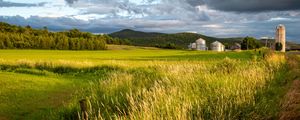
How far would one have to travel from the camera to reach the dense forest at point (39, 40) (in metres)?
122

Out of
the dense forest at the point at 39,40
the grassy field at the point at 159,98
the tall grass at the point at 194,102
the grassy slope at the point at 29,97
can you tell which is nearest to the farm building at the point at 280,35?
the dense forest at the point at 39,40

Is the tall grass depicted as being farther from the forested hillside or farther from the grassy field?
the forested hillside

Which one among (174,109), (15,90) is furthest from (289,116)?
(15,90)

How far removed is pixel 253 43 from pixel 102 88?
14979cm

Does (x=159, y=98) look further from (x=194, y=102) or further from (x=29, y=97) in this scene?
(x=29, y=97)

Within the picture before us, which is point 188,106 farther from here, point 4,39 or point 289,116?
point 4,39

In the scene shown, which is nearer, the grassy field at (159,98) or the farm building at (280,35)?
the grassy field at (159,98)

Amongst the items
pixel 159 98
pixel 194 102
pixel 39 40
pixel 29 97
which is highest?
pixel 159 98

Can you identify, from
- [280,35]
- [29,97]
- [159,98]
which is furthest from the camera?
[280,35]

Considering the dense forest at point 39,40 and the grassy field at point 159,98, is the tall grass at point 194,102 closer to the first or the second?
the grassy field at point 159,98

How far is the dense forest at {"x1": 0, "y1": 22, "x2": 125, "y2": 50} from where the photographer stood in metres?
122

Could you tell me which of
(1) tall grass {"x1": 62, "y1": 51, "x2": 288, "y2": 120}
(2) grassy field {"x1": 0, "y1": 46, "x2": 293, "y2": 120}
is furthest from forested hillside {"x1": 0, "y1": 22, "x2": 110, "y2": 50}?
(1) tall grass {"x1": 62, "y1": 51, "x2": 288, "y2": 120}

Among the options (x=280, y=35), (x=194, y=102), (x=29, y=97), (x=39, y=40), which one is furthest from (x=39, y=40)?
(x=194, y=102)

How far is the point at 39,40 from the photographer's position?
12875 cm
